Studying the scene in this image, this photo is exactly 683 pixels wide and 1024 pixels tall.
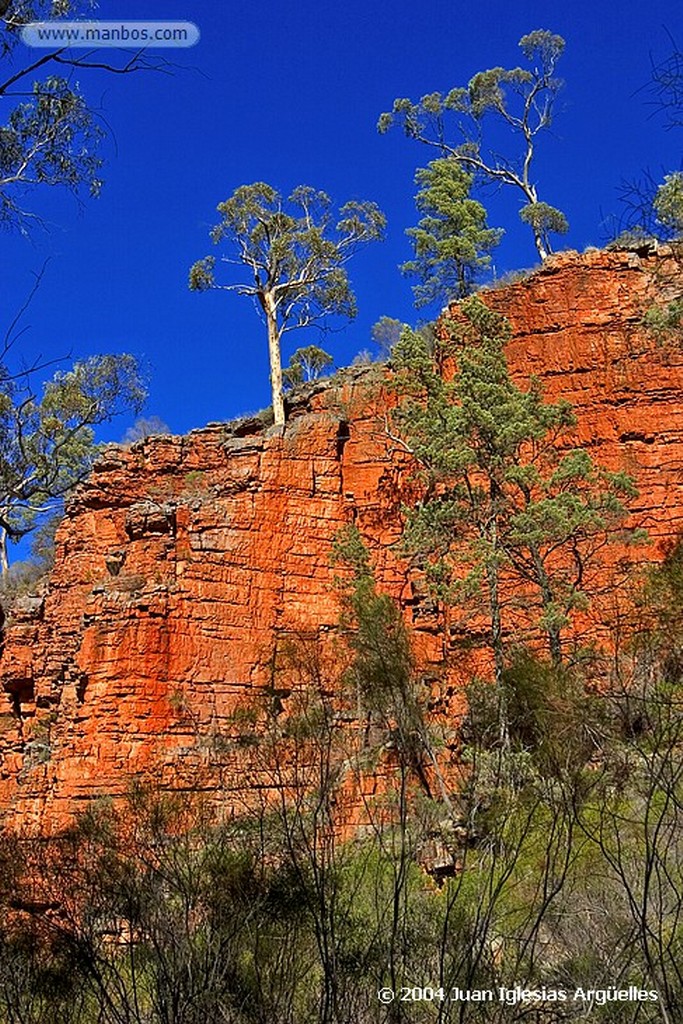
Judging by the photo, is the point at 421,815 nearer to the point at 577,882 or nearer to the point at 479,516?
the point at 577,882

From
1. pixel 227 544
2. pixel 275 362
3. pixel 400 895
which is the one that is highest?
pixel 275 362

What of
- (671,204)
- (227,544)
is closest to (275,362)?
(227,544)

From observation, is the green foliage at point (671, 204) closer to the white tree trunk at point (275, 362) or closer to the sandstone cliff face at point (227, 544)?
the sandstone cliff face at point (227, 544)

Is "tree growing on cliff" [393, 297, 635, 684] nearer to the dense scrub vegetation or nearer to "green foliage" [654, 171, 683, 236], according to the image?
the dense scrub vegetation

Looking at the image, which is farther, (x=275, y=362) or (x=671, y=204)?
(x=275, y=362)

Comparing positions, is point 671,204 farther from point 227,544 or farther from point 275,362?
point 275,362

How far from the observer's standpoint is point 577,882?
6820mm

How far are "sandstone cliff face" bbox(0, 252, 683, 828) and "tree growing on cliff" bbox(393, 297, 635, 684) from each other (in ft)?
6.94

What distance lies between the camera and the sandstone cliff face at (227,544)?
17.5 metres

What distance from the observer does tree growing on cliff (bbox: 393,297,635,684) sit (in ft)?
55.3

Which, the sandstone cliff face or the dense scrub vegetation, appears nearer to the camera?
the dense scrub vegetation

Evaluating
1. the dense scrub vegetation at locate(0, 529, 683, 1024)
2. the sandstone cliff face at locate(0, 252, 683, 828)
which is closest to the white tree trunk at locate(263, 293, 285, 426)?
the sandstone cliff face at locate(0, 252, 683, 828)

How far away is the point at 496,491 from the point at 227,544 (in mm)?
6301

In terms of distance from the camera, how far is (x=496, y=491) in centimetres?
1802
